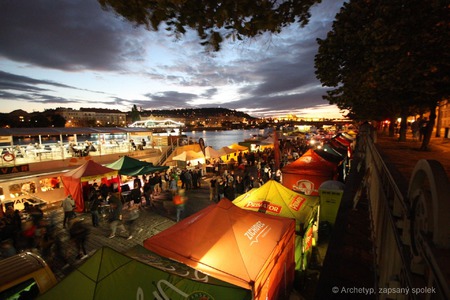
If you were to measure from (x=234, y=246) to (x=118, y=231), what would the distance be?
7146mm

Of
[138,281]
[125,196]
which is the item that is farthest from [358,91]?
[125,196]

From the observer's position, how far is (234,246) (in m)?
4.70

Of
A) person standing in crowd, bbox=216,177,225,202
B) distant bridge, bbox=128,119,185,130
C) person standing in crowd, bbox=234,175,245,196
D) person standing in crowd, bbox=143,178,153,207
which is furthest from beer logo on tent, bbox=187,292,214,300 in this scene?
distant bridge, bbox=128,119,185,130

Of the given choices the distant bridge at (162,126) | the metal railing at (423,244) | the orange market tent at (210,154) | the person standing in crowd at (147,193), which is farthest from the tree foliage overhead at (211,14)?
the distant bridge at (162,126)

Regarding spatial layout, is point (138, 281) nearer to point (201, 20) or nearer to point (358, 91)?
point (201, 20)

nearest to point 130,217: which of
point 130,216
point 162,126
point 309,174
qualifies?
point 130,216

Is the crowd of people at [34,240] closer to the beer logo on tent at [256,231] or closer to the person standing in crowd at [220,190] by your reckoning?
the beer logo on tent at [256,231]

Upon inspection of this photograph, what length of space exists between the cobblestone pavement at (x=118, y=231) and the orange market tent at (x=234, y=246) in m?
4.59

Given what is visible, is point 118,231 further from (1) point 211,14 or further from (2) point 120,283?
(1) point 211,14

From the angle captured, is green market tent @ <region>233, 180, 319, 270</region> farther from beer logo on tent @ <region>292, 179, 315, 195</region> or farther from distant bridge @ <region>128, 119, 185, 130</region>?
distant bridge @ <region>128, 119, 185, 130</region>

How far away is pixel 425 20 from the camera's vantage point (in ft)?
19.4

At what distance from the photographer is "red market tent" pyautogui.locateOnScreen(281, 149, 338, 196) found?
11992 mm

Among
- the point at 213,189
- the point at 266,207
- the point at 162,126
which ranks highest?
the point at 162,126

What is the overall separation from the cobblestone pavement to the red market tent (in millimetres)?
5105
